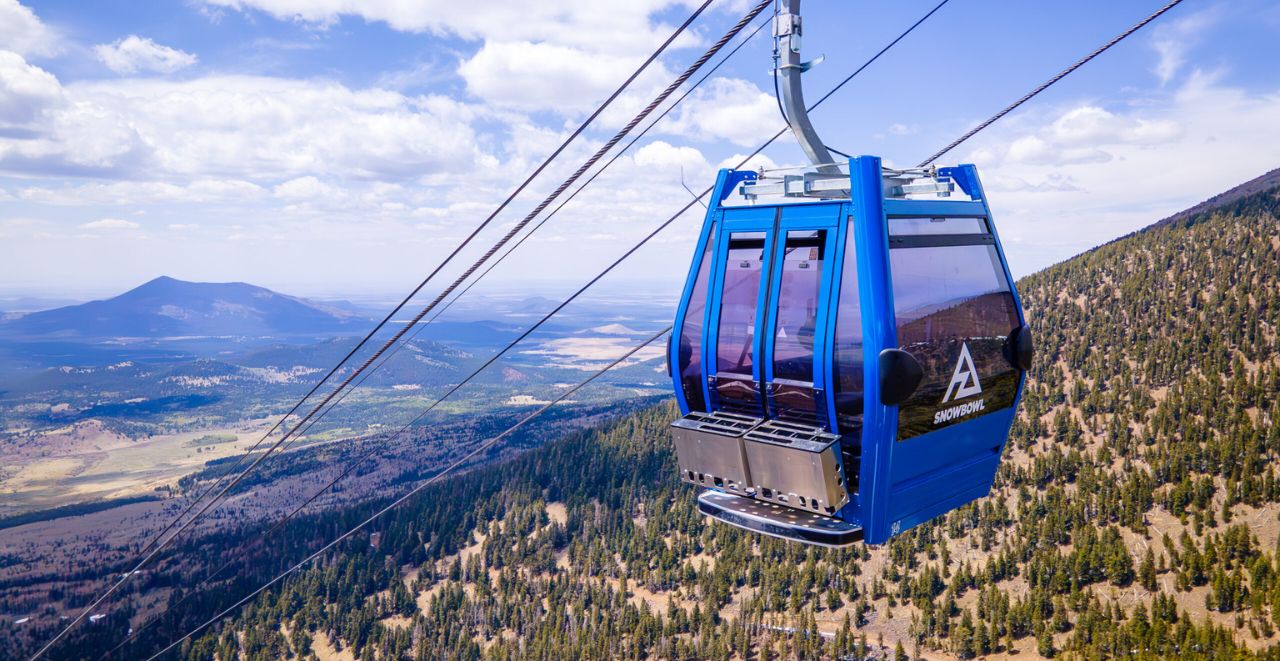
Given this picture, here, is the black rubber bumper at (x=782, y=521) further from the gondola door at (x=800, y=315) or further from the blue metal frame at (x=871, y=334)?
Answer: the gondola door at (x=800, y=315)

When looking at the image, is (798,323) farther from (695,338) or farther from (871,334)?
(695,338)

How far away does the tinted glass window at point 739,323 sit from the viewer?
11.0m

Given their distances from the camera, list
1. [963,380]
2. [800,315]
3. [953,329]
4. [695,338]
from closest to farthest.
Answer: [800,315] < [953,329] < [963,380] < [695,338]

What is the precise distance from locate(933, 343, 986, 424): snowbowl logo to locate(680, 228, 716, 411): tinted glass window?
326 centimetres

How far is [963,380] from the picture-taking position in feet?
35.8

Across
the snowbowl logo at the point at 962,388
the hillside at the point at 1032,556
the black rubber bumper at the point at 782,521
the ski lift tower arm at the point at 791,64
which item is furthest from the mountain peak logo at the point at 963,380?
the hillside at the point at 1032,556

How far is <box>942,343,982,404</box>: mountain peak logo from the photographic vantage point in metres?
10.7

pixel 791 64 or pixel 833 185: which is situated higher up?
pixel 791 64

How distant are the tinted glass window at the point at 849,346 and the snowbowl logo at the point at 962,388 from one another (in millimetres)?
1382

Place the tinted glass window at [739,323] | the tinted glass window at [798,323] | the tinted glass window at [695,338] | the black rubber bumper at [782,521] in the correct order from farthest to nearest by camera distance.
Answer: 1. the tinted glass window at [695,338]
2. the tinted glass window at [739,323]
3. the tinted glass window at [798,323]
4. the black rubber bumper at [782,521]

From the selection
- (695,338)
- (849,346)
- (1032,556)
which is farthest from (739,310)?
(1032,556)

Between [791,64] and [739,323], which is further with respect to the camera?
[739,323]

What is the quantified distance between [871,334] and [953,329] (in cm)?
188

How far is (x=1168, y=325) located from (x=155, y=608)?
9318 inches
